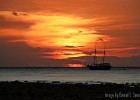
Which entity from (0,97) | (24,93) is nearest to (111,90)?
(24,93)

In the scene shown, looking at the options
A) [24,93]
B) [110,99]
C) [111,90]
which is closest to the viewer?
[110,99]

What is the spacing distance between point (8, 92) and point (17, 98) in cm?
518

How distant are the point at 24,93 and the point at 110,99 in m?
10.4

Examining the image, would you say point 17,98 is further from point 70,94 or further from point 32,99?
point 70,94

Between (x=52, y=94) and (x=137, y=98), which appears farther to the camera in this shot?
(x=52, y=94)

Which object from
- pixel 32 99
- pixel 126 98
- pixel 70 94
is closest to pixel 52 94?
pixel 70 94

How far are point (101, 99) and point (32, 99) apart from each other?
7.16 metres

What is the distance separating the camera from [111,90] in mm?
54625

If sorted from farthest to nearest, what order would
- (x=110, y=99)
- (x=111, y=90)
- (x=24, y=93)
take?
(x=111, y=90), (x=24, y=93), (x=110, y=99)

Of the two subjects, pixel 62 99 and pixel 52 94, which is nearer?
pixel 62 99

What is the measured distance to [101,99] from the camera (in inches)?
1710

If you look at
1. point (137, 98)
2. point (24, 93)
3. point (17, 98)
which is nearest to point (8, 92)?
point (24, 93)

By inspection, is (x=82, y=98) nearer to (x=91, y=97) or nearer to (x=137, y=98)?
(x=91, y=97)

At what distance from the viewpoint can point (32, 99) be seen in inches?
1693
